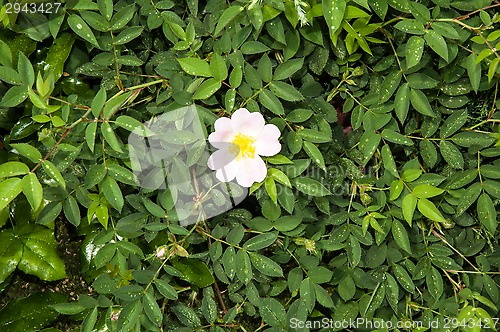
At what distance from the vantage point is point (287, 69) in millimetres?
1419

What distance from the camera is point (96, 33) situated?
1.50m

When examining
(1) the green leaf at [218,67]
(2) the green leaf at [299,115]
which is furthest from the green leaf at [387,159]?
(1) the green leaf at [218,67]

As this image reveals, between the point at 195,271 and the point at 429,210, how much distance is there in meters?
0.61

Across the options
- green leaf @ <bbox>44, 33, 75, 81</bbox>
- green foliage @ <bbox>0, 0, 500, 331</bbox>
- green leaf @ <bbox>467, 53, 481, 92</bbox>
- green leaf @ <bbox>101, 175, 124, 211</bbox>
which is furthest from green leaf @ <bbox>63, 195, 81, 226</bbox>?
green leaf @ <bbox>467, 53, 481, 92</bbox>

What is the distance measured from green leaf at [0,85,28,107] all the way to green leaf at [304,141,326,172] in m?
0.67

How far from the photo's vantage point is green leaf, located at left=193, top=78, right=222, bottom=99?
4.46 feet

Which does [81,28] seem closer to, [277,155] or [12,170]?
[12,170]

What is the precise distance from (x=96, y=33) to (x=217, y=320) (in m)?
0.80

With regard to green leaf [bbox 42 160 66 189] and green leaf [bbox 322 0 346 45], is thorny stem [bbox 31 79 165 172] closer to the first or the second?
green leaf [bbox 42 160 66 189]

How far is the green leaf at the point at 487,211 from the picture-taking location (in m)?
1.49

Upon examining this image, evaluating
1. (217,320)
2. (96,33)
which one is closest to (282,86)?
(96,33)

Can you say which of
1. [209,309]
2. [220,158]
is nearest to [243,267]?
[209,309]

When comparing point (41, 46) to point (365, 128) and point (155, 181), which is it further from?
point (365, 128)

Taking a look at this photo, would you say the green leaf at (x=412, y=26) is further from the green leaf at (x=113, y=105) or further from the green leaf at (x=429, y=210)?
the green leaf at (x=113, y=105)
